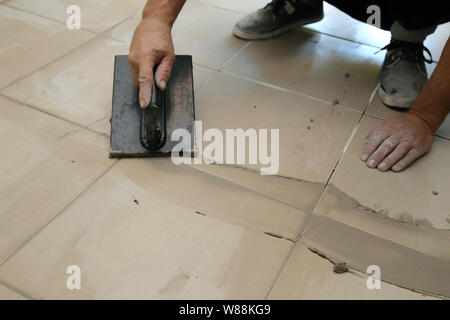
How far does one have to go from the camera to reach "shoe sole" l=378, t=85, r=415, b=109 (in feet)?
4.09

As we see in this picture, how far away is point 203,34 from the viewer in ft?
5.35

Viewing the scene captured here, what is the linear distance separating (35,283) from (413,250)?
0.86 m

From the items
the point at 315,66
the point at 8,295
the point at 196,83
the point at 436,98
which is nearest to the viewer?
the point at 8,295

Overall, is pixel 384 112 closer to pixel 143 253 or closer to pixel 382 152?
pixel 382 152

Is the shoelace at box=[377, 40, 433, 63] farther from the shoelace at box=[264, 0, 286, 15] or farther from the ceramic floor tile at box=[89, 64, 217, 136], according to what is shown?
the ceramic floor tile at box=[89, 64, 217, 136]

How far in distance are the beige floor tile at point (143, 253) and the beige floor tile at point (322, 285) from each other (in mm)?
29

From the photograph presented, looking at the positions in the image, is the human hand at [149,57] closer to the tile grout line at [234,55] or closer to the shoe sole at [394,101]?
the tile grout line at [234,55]

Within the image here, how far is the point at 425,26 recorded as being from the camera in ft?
4.33

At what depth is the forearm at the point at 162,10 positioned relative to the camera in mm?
1108

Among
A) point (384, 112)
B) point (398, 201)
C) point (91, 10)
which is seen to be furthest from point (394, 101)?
point (91, 10)

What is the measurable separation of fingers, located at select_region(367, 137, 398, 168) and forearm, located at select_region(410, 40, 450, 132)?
0.49 ft

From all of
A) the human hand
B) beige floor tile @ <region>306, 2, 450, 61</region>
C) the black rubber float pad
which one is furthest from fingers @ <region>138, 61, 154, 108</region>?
beige floor tile @ <region>306, 2, 450, 61</region>

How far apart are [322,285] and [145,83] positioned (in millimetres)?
673
